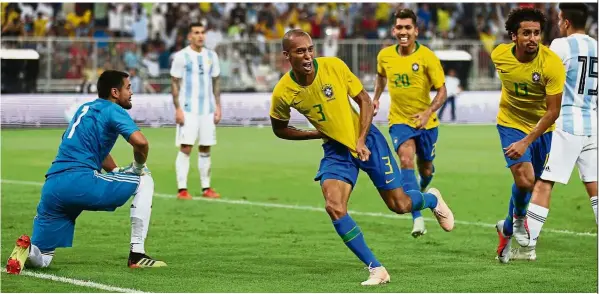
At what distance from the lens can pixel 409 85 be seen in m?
12.6

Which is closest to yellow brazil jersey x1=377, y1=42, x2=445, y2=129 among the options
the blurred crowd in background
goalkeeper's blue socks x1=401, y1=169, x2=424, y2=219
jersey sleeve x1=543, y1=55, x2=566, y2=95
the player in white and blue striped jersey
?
goalkeeper's blue socks x1=401, y1=169, x2=424, y2=219

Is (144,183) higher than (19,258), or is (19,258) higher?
(144,183)

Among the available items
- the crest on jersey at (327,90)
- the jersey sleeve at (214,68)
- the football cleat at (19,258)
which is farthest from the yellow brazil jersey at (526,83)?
the jersey sleeve at (214,68)

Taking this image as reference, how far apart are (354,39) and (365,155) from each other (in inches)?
899

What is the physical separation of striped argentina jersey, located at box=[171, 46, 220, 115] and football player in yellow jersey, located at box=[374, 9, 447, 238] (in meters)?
4.19

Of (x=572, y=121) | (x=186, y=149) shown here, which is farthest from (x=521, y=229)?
(x=186, y=149)

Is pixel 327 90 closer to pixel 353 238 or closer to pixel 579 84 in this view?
pixel 353 238

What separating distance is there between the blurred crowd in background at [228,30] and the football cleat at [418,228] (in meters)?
17.4

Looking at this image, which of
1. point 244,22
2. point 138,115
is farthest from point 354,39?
point 138,115

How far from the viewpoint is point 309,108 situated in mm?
9305

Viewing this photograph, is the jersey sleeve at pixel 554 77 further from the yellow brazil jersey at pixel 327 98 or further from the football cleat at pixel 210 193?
the football cleat at pixel 210 193

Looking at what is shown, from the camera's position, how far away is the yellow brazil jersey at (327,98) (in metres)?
9.25

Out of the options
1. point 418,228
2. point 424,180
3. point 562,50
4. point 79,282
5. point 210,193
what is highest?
point 562,50

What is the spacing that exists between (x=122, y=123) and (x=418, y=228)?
3.66m
